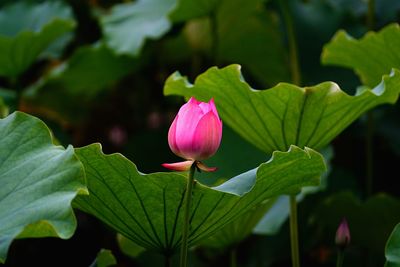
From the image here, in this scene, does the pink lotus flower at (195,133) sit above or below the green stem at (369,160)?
above

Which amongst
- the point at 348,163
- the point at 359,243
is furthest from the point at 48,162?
the point at 348,163

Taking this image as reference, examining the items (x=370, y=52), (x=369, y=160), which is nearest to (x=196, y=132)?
(x=370, y=52)

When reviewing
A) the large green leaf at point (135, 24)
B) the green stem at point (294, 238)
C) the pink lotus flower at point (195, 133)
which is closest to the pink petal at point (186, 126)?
the pink lotus flower at point (195, 133)

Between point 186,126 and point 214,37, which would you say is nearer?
point 186,126

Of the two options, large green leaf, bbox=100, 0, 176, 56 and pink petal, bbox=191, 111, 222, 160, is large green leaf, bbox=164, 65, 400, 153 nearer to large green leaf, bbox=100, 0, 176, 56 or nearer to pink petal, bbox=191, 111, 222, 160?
pink petal, bbox=191, 111, 222, 160

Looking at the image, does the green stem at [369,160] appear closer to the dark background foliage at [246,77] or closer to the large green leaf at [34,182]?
the dark background foliage at [246,77]

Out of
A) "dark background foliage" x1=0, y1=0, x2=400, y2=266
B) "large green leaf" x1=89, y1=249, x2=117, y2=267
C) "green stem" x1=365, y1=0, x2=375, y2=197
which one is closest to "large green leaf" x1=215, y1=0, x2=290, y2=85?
"dark background foliage" x1=0, y1=0, x2=400, y2=266

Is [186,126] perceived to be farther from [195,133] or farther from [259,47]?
[259,47]

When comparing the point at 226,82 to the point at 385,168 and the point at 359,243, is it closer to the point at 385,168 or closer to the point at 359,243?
the point at 359,243
